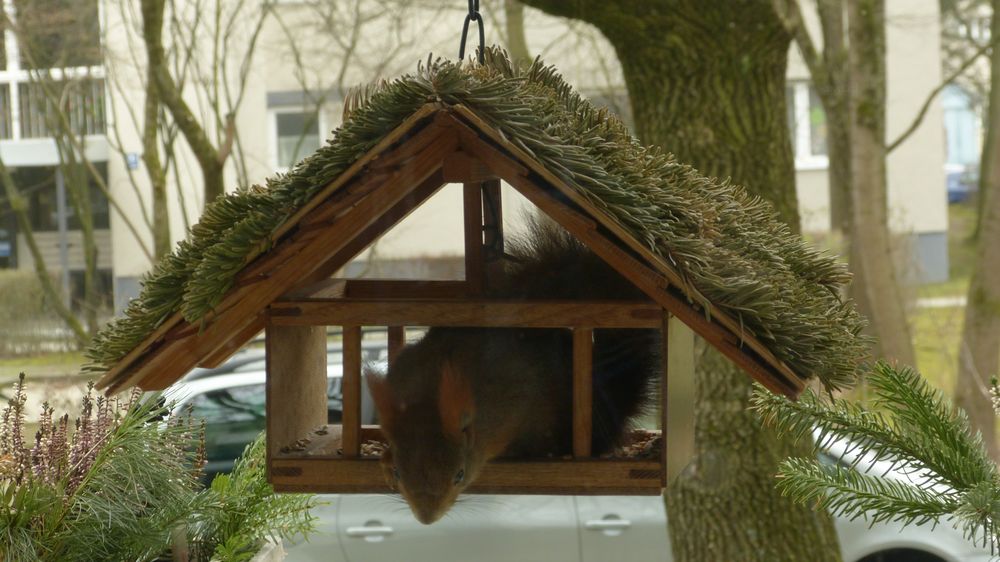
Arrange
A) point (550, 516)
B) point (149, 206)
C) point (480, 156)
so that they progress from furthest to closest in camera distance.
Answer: point (149, 206) < point (550, 516) < point (480, 156)

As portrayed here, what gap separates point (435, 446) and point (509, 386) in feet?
0.49

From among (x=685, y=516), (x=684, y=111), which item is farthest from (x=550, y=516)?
(x=684, y=111)

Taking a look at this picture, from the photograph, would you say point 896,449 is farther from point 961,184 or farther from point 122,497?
point 961,184

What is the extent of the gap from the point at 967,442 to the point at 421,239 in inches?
227

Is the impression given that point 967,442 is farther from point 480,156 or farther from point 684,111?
point 684,111

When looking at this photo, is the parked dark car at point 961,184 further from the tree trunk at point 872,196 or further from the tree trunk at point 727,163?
the tree trunk at point 727,163

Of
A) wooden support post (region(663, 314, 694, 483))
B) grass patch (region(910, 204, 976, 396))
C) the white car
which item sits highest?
wooden support post (region(663, 314, 694, 483))

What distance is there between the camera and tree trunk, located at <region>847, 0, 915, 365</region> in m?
6.30

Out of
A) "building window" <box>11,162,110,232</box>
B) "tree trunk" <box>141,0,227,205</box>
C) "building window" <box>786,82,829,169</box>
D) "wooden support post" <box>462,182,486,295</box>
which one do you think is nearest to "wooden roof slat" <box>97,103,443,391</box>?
"wooden support post" <box>462,182,486,295</box>

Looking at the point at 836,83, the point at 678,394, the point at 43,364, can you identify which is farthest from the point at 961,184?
the point at 678,394

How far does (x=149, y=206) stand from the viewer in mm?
9812

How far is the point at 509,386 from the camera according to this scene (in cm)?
150

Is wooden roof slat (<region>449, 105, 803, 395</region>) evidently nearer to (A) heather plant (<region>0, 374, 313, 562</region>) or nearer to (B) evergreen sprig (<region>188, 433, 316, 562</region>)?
(A) heather plant (<region>0, 374, 313, 562</region>)

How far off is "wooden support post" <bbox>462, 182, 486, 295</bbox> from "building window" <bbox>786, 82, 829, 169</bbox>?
1093 centimetres
